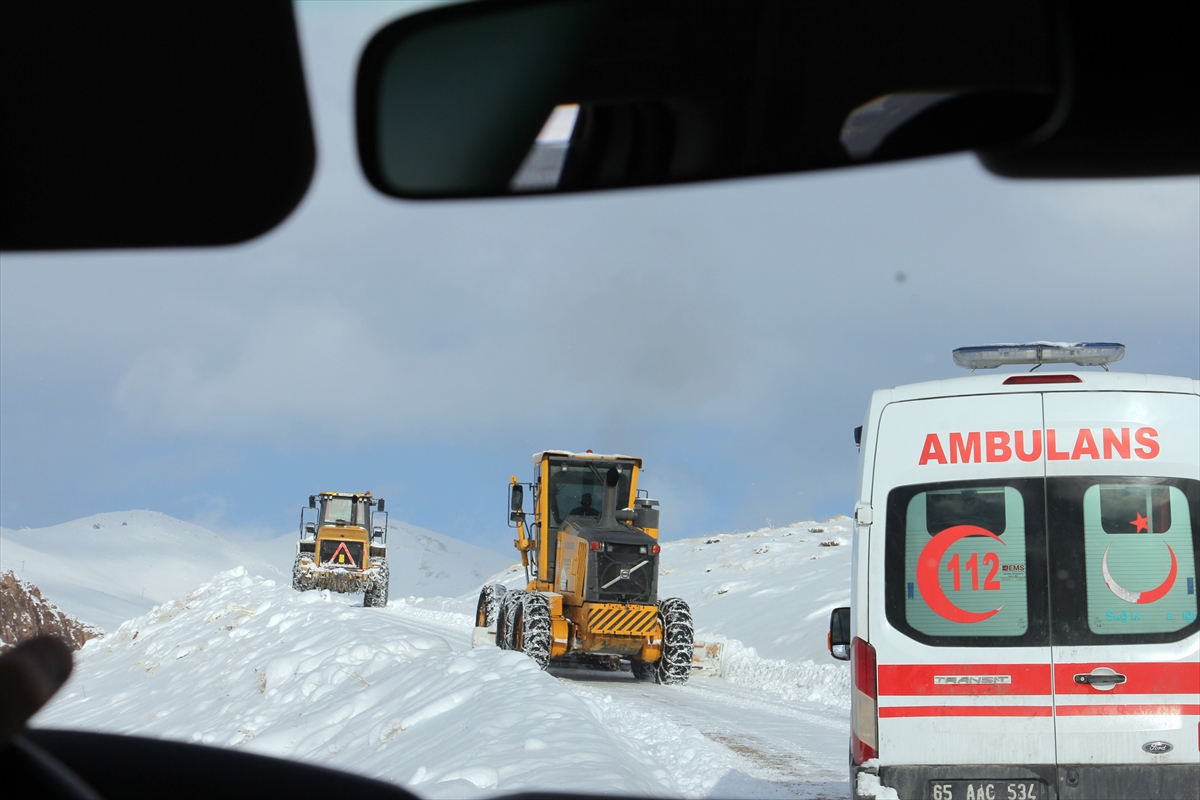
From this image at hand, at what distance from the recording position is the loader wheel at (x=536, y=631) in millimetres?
13953

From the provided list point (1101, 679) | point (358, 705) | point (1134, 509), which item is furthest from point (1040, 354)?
point (358, 705)

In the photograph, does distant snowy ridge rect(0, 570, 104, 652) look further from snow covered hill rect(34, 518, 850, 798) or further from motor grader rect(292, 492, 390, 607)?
motor grader rect(292, 492, 390, 607)

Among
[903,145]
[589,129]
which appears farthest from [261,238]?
[903,145]

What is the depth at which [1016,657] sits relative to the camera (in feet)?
17.4

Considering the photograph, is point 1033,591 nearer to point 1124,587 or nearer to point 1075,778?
point 1124,587

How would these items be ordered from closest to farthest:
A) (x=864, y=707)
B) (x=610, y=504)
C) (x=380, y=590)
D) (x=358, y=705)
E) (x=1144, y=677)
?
(x=1144, y=677)
(x=864, y=707)
(x=358, y=705)
(x=610, y=504)
(x=380, y=590)

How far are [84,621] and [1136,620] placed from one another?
21.0 metres

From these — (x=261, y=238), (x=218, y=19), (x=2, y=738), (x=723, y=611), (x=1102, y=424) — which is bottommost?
(x=723, y=611)

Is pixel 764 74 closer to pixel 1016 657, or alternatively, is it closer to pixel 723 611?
pixel 1016 657

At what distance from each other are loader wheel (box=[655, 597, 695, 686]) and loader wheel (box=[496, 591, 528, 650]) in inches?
74.2

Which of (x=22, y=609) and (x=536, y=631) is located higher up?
(x=22, y=609)

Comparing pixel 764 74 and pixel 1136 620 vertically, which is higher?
pixel 764 74

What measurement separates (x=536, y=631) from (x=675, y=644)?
1.87m

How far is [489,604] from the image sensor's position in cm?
1744
